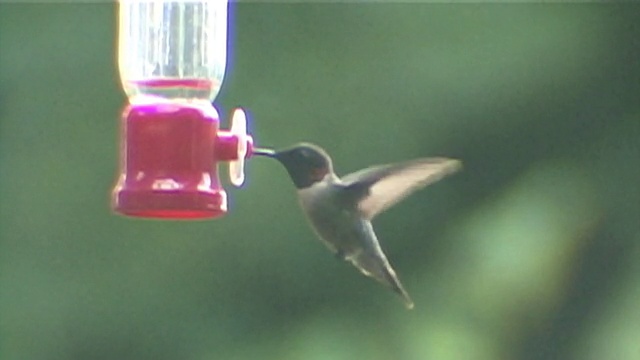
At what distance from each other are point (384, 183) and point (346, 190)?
0.07 metres

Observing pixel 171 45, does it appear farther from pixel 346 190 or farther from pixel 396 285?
pixel 396 285

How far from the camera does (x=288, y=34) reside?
8.32 ft

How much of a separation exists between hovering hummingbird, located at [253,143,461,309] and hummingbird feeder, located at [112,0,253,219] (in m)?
0.27

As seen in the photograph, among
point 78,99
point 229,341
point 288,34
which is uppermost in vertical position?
point 288,34

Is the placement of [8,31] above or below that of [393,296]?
above

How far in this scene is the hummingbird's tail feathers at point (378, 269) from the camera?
7.16ft

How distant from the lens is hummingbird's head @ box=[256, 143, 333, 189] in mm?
1890

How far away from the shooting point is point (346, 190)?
198 cm

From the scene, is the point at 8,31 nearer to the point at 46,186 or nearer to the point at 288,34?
the point at 46,186

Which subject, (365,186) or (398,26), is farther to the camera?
(398,26)

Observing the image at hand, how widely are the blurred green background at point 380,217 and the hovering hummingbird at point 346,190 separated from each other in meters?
0.41

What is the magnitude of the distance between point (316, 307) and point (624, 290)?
67 centimetres

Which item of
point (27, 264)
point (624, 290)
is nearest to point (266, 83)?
point (27, 264)

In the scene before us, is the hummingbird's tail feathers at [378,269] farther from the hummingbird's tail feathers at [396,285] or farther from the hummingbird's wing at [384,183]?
the hummingbird's wing at [384,183]
